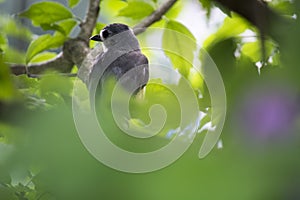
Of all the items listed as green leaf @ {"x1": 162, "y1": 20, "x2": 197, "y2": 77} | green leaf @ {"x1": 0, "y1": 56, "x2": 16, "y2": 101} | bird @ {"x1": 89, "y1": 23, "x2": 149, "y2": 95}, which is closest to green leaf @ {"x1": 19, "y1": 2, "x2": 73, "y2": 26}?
bird @ {"x1": 89, "y1": 23, "x2": 149, "y2": 95}

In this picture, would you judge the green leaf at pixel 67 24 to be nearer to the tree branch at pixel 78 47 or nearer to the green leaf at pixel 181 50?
the tree branch at pixel 78 47

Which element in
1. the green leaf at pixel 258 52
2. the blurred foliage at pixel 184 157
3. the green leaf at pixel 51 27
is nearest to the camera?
the blurred foliage at pixel 184 157

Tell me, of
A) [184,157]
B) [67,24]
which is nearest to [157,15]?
[67,24]

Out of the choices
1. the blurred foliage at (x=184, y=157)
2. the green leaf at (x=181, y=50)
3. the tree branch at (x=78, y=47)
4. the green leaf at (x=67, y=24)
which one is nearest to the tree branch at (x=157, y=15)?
the tree branch at (x=78, y=47)

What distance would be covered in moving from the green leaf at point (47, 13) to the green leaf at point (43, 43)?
0.03m

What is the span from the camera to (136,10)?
0.76 metres

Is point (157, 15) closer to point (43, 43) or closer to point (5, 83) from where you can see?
point (43, 43)

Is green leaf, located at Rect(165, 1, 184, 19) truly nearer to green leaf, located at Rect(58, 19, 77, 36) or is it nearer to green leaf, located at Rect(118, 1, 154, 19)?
green leaf, located at Rect(118, 1, 154, 19)

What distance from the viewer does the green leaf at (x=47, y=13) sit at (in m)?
0.70

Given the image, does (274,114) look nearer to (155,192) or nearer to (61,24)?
(155,192)

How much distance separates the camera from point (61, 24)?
2.55ft

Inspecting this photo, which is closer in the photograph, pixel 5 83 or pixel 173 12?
pixel 5 83

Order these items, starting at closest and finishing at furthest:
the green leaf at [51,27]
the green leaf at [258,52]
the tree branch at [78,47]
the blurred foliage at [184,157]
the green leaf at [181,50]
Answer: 1. the blurred foliage at [184,157]
2. the green leaf at [258,52]
3. the green leaf at [181,50]
4. the green leaf at [51,27]
5. the tree branch at [78,47]

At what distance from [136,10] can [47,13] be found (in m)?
0.14
